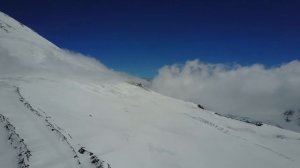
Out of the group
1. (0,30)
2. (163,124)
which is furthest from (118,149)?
(0,30)

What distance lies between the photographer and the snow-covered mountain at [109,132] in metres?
22.1

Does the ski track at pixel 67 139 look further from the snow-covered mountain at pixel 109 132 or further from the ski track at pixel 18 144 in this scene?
the ski track at pixel 18 144

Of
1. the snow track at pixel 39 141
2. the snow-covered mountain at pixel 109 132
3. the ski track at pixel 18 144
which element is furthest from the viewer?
the snow-covered mountain at pixel 109 132

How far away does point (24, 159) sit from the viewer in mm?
19297

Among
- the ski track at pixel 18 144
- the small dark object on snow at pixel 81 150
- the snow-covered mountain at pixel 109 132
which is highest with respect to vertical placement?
the snow-covered mountain at pixel 109 132

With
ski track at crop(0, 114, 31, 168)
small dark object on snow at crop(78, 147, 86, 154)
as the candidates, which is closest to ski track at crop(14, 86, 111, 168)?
small dark object on snow at crop(78, 147, 86, 154)

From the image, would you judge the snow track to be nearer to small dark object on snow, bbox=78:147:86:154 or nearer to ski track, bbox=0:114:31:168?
ski track, bbox=0:114:31:168

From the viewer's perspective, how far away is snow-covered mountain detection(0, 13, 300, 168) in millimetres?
22125

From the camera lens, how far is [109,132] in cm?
3045

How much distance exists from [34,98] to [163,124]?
51.8ft

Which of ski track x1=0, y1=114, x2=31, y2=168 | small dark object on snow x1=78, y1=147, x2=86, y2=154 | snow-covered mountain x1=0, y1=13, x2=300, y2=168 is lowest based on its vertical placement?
ski track x1=0, y1=114, x2=31, y2=168

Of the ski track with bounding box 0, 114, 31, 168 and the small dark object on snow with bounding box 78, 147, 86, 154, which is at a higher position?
the small dark object on snow with bounding box 78, 147, 86, 154

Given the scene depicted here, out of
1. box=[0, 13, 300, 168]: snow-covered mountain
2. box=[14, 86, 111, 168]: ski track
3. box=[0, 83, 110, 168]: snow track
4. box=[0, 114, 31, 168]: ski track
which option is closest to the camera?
box=[0, 114, 31, 168]: ski track

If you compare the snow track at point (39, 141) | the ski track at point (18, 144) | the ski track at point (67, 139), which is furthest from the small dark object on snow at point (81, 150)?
the ski track at point (18, 144)
